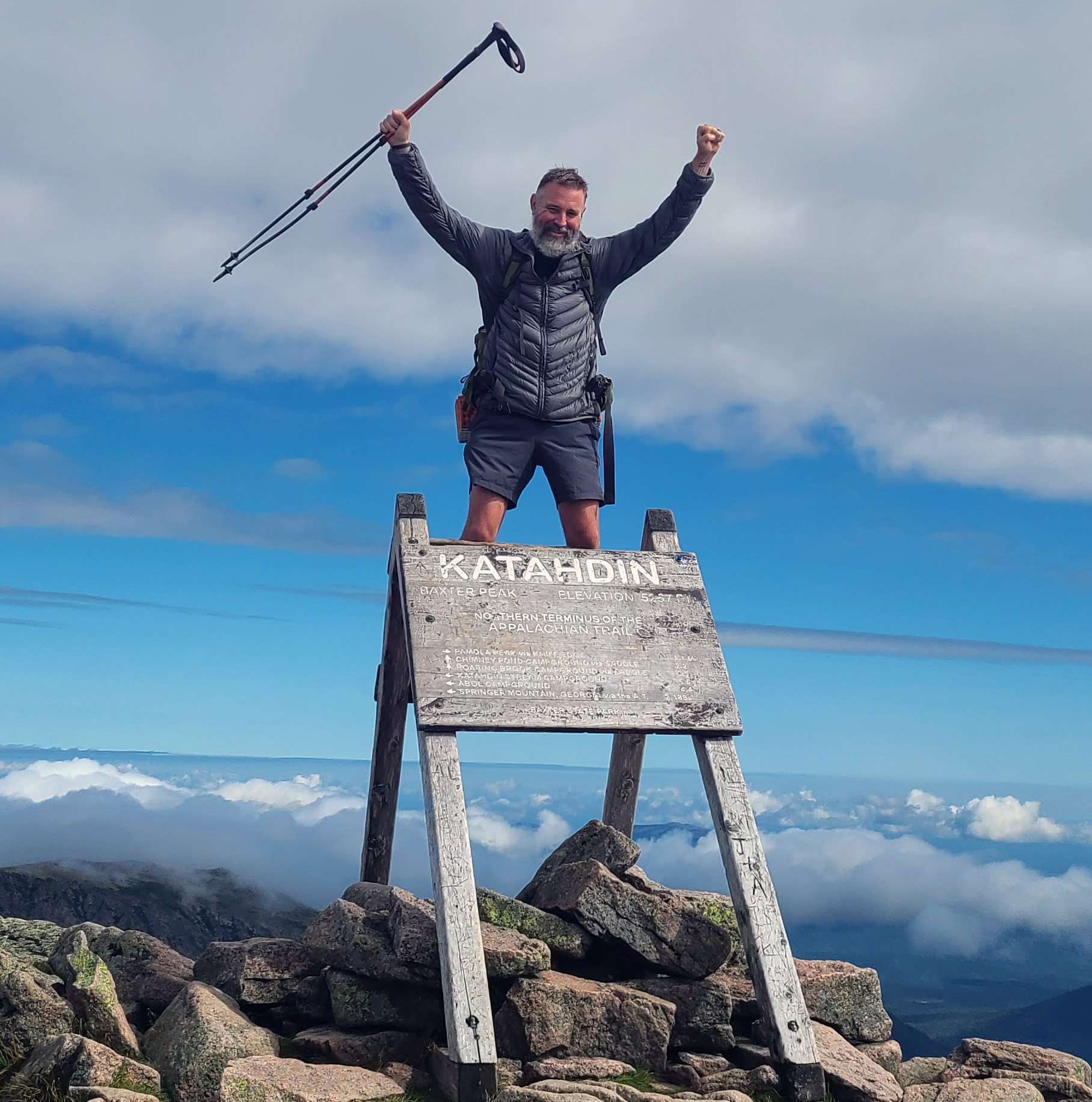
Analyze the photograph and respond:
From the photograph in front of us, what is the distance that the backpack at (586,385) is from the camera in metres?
10.4

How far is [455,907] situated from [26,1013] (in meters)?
3.00

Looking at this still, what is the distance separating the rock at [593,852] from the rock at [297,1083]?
91.0 inches

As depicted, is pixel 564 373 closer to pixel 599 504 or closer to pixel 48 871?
pixel 599 504

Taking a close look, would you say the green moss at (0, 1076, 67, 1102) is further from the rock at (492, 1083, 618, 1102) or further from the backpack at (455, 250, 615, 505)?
the backpack at (455, 250, 615, 505)

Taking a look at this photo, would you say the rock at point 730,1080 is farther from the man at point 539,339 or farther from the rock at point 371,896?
the man at point 539,339

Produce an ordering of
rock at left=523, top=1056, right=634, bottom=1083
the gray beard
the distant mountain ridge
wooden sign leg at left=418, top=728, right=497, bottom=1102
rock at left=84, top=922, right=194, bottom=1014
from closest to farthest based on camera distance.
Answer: wooden sign leg at left=418, top=728, right=497, bottom=1102 → rock at left=523, top=1056, right=634, bottom=1083 → rock at left=84, top=922, right=194, bottom=1014 → the gray beard → the distant mountain ridge

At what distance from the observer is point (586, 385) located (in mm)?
10633

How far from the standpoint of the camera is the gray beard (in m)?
10.5

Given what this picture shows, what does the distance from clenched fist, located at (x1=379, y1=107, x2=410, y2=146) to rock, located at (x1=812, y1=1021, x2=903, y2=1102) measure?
318 inches

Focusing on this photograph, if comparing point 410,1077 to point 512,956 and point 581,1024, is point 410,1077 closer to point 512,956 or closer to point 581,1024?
point 512,956

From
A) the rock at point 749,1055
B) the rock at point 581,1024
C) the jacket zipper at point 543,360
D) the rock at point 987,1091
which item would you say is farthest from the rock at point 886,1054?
the jacket zipper at point 543,360

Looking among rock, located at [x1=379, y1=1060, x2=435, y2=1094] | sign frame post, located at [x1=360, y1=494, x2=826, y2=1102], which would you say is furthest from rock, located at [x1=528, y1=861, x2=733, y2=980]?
rock, located at [x1=379, y1=1060, x2=435, y2=1094]

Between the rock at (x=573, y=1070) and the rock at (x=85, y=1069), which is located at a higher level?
the rock at (x=85, y=1069)

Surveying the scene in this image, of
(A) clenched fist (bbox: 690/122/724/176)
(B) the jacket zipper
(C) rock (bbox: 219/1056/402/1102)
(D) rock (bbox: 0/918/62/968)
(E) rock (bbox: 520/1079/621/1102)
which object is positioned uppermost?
(A) clenched fist (bbox: 690/122/724/176)
